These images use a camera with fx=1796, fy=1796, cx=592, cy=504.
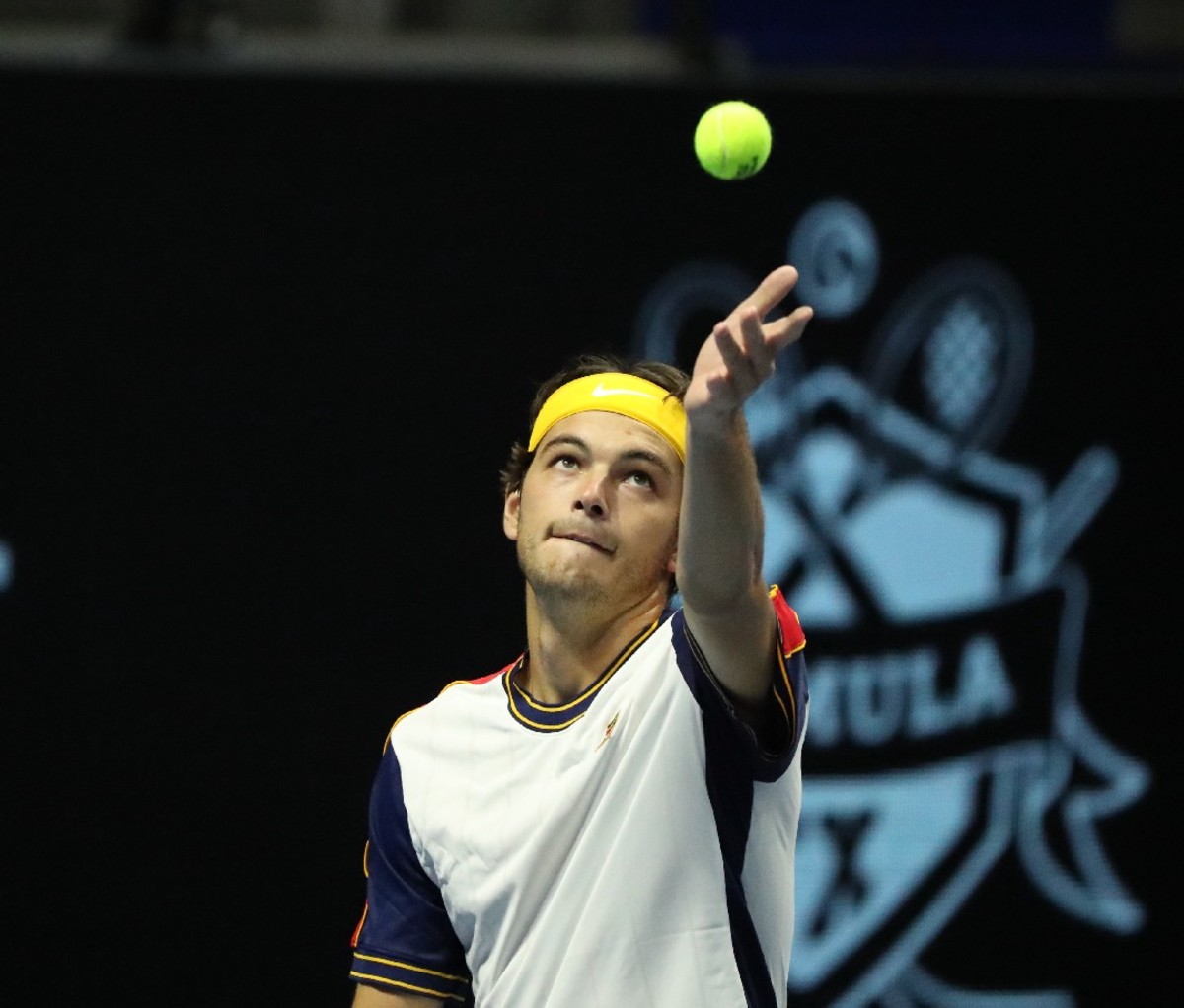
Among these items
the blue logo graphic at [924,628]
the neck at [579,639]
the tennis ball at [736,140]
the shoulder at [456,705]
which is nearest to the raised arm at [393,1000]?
the shoulder at [456,705]

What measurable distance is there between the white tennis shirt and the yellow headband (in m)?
0.29

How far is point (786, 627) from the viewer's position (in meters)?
2.23

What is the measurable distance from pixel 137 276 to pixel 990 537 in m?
1.97

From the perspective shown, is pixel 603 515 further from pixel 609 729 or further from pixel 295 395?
pixel 295 395

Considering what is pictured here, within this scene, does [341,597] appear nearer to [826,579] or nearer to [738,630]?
[826,579]

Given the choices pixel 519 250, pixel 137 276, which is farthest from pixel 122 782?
pixel 519 250

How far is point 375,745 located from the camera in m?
3.93

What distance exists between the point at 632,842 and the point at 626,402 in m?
0.64

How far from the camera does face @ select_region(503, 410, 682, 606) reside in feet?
7.89

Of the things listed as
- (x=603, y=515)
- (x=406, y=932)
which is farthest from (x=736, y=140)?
(x=406, y=932)

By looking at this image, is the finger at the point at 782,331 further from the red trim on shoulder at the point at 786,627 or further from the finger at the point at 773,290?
the red trim on shoulder at the point at 786,627

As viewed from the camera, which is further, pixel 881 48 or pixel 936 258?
pixel 881 48

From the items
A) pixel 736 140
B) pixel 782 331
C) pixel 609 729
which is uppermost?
pixel 736 140

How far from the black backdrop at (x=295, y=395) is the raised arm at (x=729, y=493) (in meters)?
1.90
